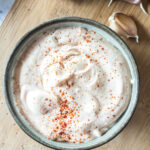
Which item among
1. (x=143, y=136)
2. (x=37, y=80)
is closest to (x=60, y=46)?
(x=37, y=80)

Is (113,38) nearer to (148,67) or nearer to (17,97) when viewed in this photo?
(148,67)

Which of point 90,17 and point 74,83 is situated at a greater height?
point 90,17

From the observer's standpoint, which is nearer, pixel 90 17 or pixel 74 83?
pixel 74 83

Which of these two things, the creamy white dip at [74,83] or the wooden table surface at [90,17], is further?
the wooden table surface at [90,17]

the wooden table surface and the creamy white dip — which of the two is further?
the wooden table surface

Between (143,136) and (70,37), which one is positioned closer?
(70,37)
